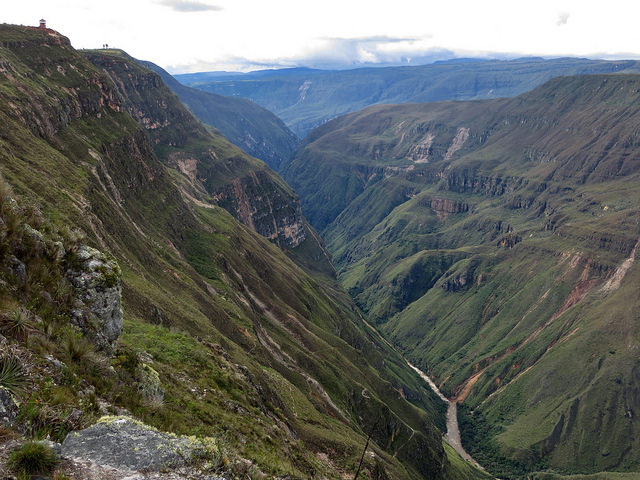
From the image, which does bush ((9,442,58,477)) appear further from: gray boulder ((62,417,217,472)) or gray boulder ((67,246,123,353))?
gray boulder ((67,246,123,353))

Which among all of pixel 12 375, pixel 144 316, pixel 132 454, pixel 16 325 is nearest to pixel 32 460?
pixel 132 454

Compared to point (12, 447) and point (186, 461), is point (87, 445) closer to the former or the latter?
point (12, 447)

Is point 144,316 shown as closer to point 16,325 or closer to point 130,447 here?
point 16,325

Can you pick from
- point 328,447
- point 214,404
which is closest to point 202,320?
point 328,447

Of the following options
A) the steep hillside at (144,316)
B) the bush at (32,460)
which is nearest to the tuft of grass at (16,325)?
the steep hillside at (144,316)

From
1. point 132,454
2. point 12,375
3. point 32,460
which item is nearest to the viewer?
point 32,460

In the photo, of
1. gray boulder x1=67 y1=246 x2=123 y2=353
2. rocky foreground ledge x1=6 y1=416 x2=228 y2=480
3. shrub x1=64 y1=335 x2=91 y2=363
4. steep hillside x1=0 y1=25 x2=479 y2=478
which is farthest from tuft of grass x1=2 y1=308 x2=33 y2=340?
rocky foreground ledge x1=6 y1=416 x2=228 y2=480
